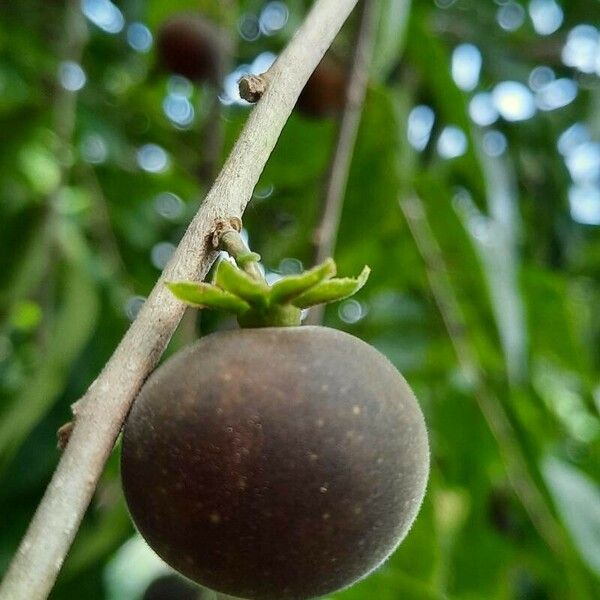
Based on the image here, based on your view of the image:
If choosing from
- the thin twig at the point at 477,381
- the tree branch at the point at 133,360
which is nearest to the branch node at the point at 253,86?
the tree branch at the point at 133,360

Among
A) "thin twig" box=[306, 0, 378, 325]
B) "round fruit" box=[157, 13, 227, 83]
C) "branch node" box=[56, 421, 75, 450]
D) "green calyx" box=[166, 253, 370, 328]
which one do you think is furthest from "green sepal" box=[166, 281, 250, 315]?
"round fruit" box=[157, 13, 227, 83]

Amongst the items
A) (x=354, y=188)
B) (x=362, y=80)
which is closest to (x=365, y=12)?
(x=362, y=80)

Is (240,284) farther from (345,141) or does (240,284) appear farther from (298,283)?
(345,141)

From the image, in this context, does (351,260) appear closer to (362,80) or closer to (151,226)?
(362,80)

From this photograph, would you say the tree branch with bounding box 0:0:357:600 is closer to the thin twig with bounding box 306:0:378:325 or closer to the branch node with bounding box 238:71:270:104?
the branch node with bounding box 238:71:270:104

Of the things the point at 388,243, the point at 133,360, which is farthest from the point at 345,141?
the point at 133,360
